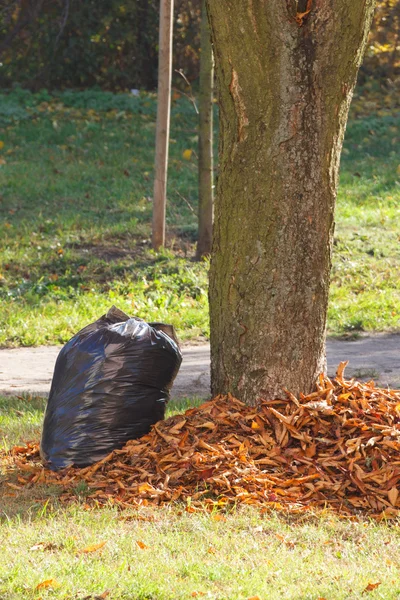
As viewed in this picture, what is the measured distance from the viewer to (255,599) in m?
2.97

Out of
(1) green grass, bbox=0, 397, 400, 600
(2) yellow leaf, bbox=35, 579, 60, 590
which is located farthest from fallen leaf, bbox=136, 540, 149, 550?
(2) yellow leaf, bbox=35, 579, 60, 590

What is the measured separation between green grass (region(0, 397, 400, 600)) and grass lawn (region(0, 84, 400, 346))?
14.4 ft

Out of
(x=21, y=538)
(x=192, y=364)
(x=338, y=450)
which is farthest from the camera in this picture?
(x=192, y=364)

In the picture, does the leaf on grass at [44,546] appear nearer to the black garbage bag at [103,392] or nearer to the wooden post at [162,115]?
the black garbage bag at [103,392]

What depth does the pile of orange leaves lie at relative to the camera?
4023 millimetres

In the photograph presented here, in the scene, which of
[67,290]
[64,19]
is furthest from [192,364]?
[64,19]

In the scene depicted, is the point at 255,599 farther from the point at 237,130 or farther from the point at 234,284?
the point at 237,130

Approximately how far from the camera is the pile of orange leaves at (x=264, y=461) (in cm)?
402

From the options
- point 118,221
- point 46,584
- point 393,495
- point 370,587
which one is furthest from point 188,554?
point 118,221

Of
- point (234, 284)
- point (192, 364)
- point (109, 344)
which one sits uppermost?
point (234, 284)

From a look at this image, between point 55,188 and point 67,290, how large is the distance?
3.37 metres

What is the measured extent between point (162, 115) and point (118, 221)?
1.88 meters

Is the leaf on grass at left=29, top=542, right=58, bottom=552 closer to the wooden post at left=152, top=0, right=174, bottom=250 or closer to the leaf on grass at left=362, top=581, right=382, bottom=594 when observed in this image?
the leaf on grass at left=362, top=581, right=382, bottom=594

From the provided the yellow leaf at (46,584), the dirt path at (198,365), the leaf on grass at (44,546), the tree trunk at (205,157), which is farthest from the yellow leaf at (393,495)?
the tree trunk at (205,157)
